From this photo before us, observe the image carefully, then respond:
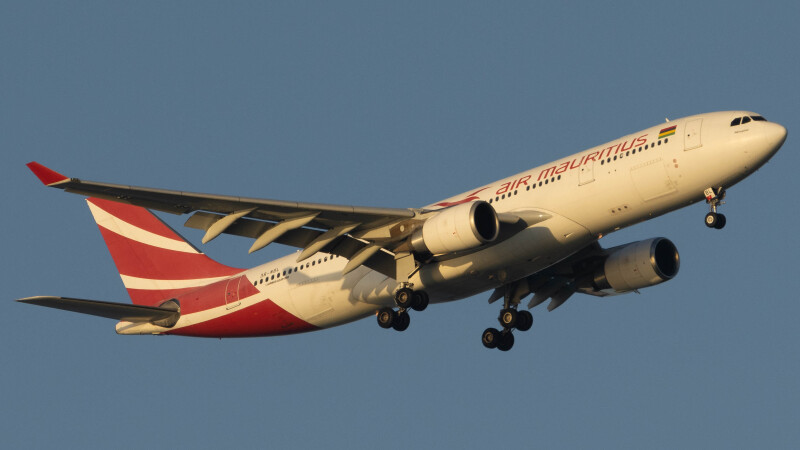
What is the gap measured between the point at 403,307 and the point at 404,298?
0.31 meters

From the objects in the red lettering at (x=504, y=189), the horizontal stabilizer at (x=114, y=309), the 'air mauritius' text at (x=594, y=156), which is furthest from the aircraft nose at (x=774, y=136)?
the horizontal stabilizer at (x=114, y=309)

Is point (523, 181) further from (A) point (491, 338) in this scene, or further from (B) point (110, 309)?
(B) point (110, 309)

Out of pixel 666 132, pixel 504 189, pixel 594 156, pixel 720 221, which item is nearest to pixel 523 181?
pixel 504 189

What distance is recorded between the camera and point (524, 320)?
38688 mm

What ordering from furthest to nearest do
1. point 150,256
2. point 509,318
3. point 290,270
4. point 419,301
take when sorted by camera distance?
point 150,256, point 509,318, point 290,270, point 419,301

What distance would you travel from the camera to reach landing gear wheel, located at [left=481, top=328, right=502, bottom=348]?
38656mm

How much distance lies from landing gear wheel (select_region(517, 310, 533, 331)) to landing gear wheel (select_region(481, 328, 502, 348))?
0.75 metres

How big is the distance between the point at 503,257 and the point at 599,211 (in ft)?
10.1

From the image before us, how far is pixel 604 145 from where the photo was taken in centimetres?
3334

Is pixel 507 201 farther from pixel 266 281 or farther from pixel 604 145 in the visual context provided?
pixel 266 281

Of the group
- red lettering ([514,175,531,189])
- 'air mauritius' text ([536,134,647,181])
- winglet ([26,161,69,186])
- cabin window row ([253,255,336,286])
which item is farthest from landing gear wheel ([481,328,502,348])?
winglet ([26,161,69,186])

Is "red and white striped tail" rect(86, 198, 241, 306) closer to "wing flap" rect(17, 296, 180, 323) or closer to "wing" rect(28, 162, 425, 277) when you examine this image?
"wing flap" rect(17, 296, 180, 323)

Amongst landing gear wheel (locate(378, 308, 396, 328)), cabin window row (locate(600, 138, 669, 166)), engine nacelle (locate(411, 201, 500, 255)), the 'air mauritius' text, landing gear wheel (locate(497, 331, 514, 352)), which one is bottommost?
landing gear wheel (locate(497, 331, 514, 352))

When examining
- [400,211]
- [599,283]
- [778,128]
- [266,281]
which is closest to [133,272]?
→ [266,281]
